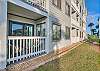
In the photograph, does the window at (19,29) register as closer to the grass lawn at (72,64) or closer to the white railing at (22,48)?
the white railing at (22,48)

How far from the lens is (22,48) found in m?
8.63

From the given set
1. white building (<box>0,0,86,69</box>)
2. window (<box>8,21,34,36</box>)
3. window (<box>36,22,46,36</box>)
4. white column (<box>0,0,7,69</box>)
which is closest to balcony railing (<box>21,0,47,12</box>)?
white building (<box>0,0,86,69</box>)

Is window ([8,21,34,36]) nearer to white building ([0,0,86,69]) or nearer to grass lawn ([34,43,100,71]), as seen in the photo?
white building ([0,0,86,69])

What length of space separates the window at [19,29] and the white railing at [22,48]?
2.35 metres

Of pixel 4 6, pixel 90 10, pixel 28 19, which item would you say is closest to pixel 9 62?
pixel 4 6

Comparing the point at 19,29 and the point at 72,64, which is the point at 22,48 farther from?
the point at 19,29

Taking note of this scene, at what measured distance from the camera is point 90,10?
7556 centimetres

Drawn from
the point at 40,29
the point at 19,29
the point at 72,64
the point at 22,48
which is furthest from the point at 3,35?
the point at 40,29

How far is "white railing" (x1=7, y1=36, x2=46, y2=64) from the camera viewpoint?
7.54 meters

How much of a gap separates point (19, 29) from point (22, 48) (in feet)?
14.5

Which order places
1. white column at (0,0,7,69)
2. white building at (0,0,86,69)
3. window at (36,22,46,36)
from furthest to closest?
1. window at (36,22,46,36)
2. white building at (0,0,86,69)
3. white column at (0,0,7,69)

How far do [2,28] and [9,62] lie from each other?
1722 mm

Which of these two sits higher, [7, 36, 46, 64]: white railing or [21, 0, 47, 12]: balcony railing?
[21, 0, 47, 12]: balcony railing

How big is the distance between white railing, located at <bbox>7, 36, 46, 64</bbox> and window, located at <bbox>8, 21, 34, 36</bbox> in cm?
235
